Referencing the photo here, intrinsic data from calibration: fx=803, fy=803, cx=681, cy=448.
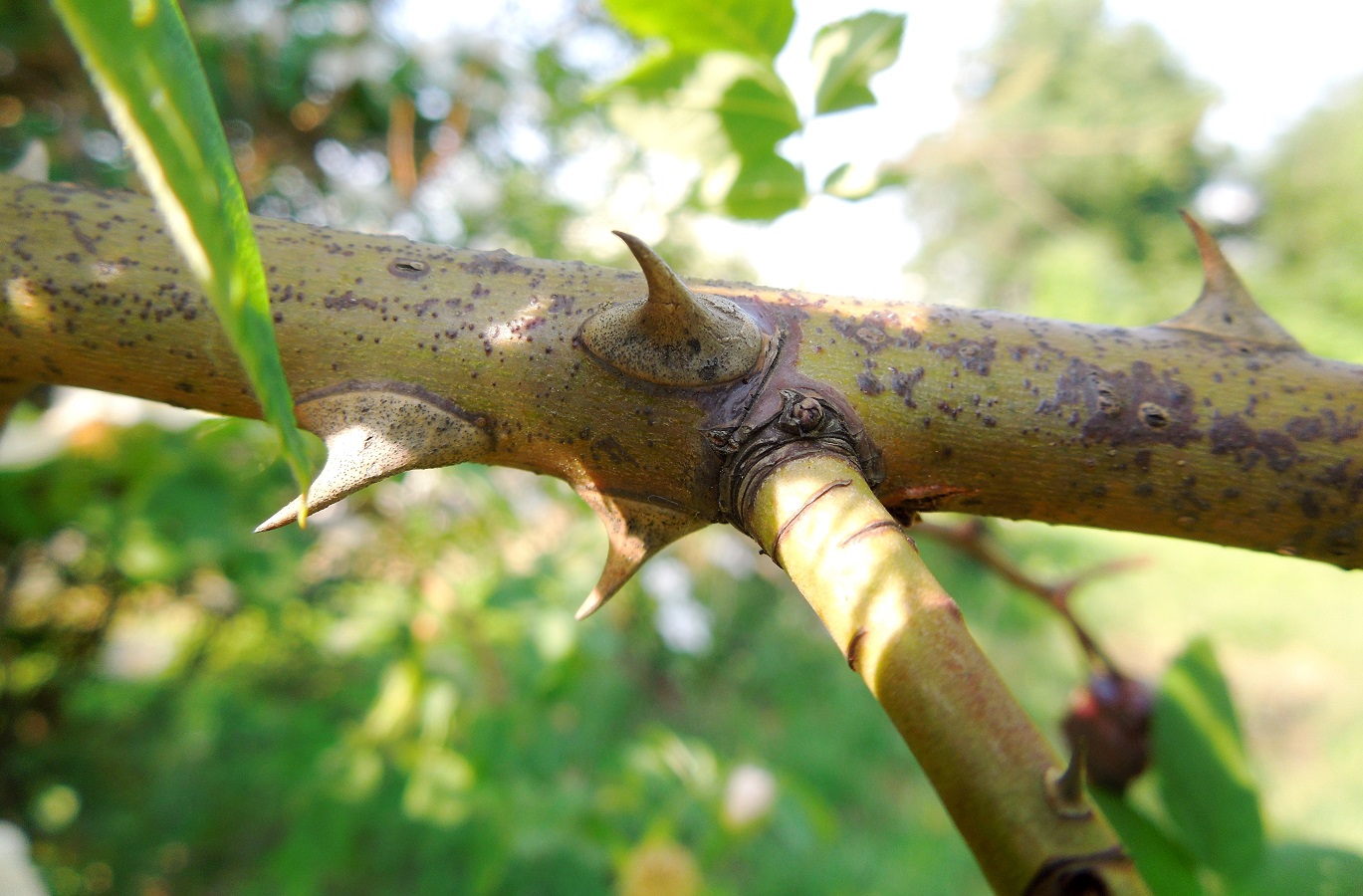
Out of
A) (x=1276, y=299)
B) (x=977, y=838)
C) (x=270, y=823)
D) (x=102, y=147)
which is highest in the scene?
(x=977, y=838)

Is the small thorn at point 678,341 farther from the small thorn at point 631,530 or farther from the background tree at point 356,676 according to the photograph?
the background tree at point 356,676

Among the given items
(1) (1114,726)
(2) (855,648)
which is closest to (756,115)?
(2) (855,648)

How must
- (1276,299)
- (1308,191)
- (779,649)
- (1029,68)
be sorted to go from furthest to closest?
(1308,191) < (1276,299) < (779,649) < (1029,68)

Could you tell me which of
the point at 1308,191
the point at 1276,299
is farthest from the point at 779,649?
the point at 1308,191

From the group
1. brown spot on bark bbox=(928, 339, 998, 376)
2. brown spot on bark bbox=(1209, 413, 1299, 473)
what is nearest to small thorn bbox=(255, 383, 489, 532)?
brown spot on bark bbox=(928, 339, 998, 376)

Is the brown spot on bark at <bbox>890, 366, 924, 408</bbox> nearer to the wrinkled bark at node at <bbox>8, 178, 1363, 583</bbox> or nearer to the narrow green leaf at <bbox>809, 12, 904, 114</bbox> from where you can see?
the wrinkled bark at node at <bbox>8, 178, 1363, 583</bbox>

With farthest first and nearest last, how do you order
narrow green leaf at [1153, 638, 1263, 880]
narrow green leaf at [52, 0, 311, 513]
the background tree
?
the background tree < narrow green leaf at [1153, 638, 1263, 880] < narrow green leaf at [52, 0, 311, 513]

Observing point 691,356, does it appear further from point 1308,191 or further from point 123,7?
point 1308,191
